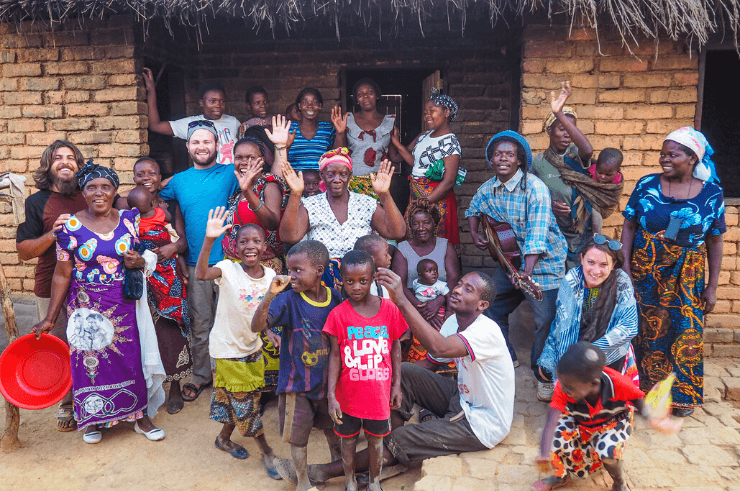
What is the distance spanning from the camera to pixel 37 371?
141 inches

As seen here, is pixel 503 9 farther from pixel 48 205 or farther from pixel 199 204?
pixel 48 205

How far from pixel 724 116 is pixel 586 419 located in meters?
6.07

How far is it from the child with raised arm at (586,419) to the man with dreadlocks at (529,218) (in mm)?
972

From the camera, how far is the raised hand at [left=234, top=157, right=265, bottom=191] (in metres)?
3.50

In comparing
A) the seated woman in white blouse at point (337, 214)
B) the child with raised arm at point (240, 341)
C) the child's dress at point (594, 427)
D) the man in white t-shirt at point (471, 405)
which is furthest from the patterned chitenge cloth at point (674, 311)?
the child with raised arm at point (240, 341)

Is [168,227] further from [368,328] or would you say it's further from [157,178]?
[368,328]

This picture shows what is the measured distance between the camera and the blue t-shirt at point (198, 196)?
12.9ft

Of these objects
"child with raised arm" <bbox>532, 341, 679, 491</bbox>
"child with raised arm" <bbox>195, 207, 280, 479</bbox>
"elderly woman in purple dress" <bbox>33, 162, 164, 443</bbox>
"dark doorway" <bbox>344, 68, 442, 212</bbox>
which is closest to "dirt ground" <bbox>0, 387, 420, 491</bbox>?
"elderly woman in purple dress" <bbox>33, 162, 164, 443</bbox>

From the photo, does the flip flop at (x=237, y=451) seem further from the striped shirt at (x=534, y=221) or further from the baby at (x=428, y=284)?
the striped shirt at (x=534, y=221)

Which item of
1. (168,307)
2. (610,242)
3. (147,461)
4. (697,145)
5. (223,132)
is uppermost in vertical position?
(223,132)

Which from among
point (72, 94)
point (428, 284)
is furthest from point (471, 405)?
point (72, 94)

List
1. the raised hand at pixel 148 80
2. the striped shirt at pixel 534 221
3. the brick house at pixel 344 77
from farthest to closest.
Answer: the raised hand at pixel 148 80, the brick house at pixel 344 77, the striped shirt at pixel 534 221

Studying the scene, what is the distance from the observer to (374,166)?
15.1 ft

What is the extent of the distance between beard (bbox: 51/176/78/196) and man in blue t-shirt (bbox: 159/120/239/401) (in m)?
0.58
